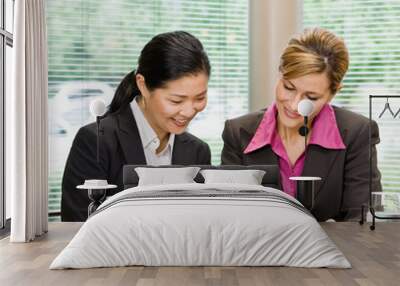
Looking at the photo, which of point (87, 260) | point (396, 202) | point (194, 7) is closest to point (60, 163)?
point (194, 7)

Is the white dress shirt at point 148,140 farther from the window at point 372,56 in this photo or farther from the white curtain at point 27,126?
the window at point 372,56

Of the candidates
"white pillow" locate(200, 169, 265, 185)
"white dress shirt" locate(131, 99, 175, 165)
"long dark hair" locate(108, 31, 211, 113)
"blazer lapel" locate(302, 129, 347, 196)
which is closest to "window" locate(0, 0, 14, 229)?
"long dark hair" locate(108, 31, 211, 113)

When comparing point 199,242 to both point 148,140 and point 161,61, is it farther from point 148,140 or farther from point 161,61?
point 161,61

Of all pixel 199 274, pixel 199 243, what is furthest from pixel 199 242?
pixel 199 274

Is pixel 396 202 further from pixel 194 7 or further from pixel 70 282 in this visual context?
pixel 70 282

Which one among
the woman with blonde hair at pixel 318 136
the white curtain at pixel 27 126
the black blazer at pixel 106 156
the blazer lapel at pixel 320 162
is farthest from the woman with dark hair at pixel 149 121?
the blazer lapel at pixel 320 162

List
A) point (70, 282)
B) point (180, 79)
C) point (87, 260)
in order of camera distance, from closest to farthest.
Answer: point (70, 282) < point (87, 260) < point (180, 79)

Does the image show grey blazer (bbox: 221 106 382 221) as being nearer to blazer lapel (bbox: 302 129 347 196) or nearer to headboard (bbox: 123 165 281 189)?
blazer lapel (bbox: 302 129 347 196)

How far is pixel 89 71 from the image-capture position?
7.07 m

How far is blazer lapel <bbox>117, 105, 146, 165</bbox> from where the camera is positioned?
695cm

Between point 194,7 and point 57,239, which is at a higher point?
point 194,7

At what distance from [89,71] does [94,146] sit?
0.82 meters

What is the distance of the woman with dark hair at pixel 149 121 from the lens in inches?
274

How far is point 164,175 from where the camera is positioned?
259 inches
